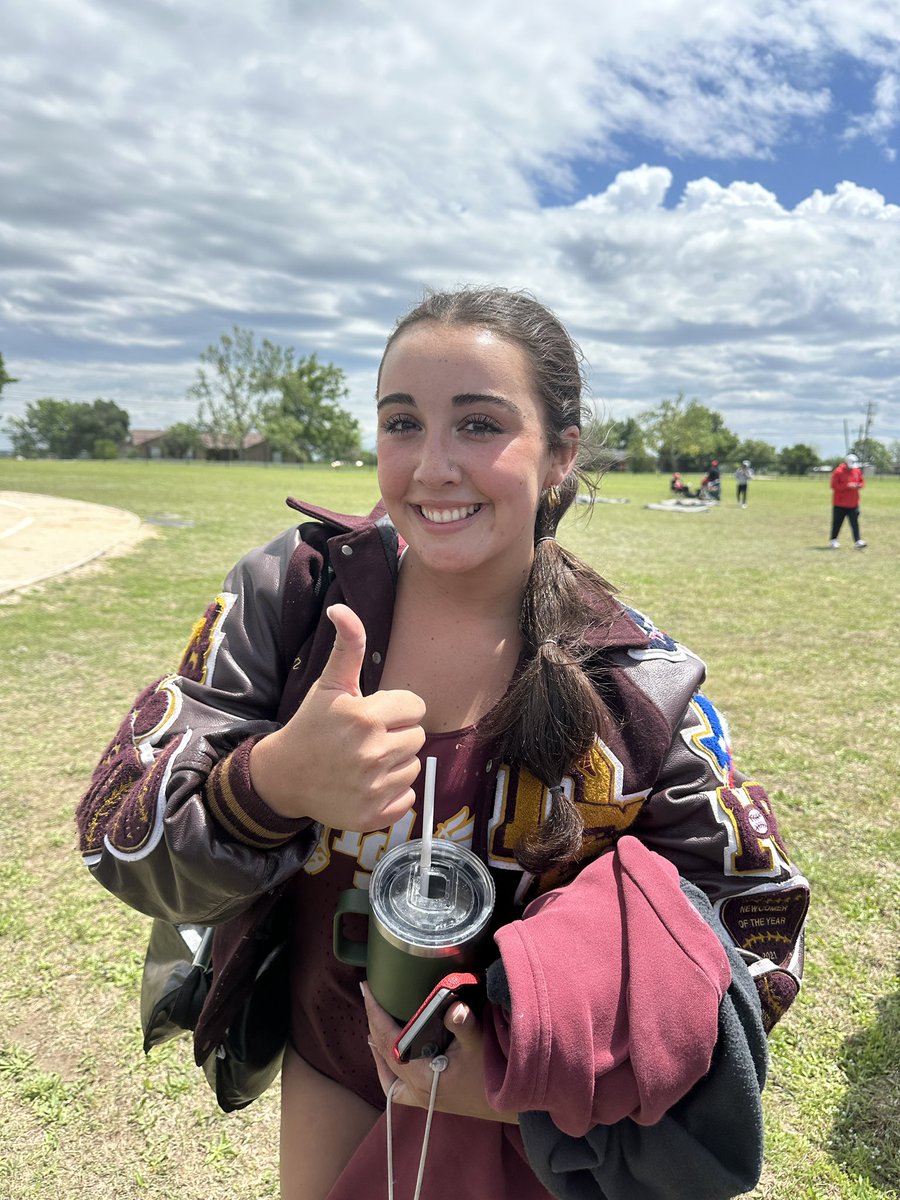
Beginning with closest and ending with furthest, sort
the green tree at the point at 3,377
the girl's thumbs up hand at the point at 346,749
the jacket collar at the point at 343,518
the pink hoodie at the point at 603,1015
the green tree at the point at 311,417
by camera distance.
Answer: the pink hoodie at the point at 603,1015 < the girl's thumbs up hand at the point at 346,749 < the jacket collar at the point at 343,518 < the green tree at the point at 3,377 < the green tree at the point at 311,417

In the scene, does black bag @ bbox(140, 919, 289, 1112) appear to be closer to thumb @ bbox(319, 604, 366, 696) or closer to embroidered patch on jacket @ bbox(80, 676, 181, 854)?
embroidered patch on jacket @ bbox(80, 676, 181, 854)

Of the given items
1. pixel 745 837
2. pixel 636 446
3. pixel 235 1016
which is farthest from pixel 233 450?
pixel 745 837

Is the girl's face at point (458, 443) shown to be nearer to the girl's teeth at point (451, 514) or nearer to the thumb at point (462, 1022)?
the girl's teeth at point (451, 514)

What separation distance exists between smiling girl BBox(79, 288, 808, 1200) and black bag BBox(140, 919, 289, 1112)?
53 millimetres

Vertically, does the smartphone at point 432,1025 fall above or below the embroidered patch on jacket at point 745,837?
below

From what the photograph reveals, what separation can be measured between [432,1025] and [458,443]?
1037mm

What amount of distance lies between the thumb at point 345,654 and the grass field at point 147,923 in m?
1.97

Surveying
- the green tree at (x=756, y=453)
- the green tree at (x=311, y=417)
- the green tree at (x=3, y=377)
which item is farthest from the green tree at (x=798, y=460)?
the green tree at (x=3, y=377)

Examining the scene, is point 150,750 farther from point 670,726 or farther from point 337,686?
point 670,726

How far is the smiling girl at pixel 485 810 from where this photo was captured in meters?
1.17

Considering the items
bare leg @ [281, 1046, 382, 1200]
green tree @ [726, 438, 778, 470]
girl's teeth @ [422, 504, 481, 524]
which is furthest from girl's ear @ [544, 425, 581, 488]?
green tree @ [726, 438, 778, 470]

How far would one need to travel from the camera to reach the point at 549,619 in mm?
1668

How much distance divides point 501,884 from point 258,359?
279ft

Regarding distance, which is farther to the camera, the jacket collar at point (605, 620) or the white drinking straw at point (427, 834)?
the jacket collar at point (605, 620)
